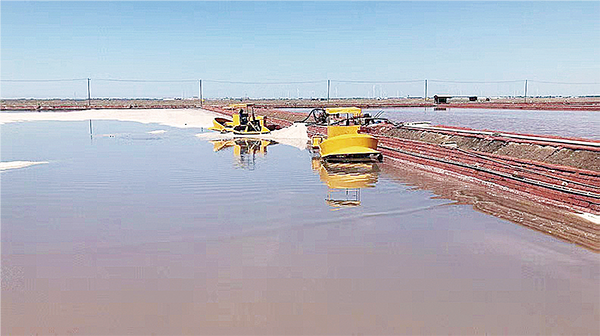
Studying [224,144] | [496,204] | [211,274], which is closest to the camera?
[211,274]

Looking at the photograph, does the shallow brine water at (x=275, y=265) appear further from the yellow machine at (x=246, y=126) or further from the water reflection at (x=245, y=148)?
the yellow machine at (x=246, y=126)

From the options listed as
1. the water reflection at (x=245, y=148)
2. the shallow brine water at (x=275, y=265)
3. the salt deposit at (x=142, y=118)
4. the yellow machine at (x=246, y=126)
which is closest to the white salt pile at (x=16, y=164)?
the shallow brine water at (x=275, y=265)

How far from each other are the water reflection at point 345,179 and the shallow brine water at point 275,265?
13 cm

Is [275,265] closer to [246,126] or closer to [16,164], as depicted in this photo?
[16,164]

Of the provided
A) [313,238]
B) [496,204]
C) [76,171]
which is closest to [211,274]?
[313,238]

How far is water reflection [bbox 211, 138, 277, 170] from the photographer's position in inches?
638

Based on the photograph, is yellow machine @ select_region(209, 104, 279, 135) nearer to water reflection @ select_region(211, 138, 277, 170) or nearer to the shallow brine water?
water reflection @ select_region(211, 138, 277, 170)

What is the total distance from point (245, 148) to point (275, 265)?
15331 millimetres

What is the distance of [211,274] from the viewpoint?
598 centimetres

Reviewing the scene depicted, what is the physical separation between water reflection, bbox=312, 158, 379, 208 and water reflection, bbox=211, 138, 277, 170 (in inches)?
96.4

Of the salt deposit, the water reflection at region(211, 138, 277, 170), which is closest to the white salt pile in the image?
the water reflection at region(211, 138, 277, 170)

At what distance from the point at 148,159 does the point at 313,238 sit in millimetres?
11130

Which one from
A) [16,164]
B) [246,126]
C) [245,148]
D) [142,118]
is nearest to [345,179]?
[245,148]

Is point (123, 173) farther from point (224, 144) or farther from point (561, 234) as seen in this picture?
point (561, 234)
